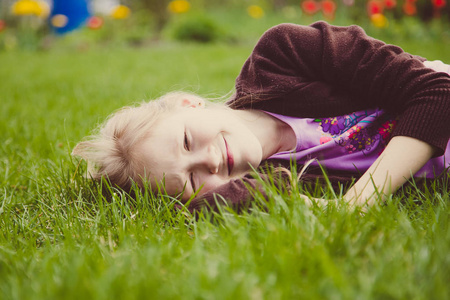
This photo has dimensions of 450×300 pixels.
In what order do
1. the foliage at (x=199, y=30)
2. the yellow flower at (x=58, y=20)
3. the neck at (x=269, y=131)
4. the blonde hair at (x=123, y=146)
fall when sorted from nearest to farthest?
the blonde hair at (x=123, y=146)
the neck at (x=269, y=131)
the foliage at (x=199, y=30)
the yellow flower at (x=58, y=20)

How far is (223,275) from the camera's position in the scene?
3.01 ft

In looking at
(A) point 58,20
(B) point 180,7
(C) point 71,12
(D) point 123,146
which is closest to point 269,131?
(D) point 123,146

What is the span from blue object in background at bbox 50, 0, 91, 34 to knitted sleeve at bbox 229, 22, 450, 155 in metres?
12.3

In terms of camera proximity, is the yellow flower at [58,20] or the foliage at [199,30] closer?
the foliage at [199,30]

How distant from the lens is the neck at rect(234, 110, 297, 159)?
1.99 metres

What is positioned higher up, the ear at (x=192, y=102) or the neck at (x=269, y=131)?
the ear at (x=192, y=102)

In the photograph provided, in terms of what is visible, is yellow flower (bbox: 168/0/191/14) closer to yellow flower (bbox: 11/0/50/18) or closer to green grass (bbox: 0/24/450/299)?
yellow flower (bbox: 11/0/50/18)

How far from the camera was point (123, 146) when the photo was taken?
187 centimetres

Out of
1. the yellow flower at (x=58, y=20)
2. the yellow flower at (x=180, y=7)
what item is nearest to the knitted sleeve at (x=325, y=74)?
the yellow flower at (x=58, y=20)

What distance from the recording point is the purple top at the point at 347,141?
6.05ft

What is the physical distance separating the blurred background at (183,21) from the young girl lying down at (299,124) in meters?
5.53

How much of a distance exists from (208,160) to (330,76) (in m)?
0.75

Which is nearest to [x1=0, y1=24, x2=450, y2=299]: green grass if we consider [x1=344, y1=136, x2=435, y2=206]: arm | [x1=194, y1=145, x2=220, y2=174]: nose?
[x1=344, y1=136, x2=435, y2=206]: arm

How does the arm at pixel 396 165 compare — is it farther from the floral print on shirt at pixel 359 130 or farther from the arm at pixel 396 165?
the floral print on shirt at pixel 359 130
